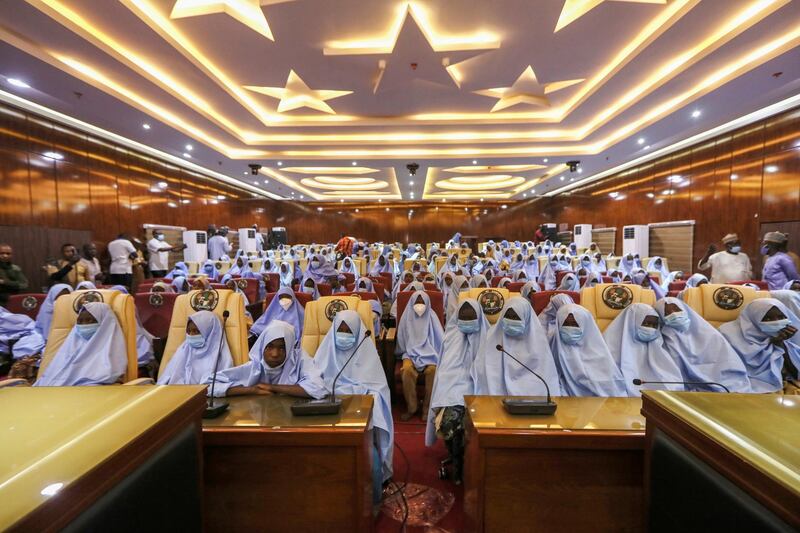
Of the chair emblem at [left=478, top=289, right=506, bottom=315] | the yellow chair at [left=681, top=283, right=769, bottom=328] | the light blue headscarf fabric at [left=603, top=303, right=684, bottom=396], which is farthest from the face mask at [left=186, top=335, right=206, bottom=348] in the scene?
the yellow chair at [left=681, top=283, right=769, bottom=328]

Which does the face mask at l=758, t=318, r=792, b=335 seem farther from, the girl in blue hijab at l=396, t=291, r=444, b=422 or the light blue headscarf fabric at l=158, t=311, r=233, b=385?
the light blue headscarf fabric at l=158, t=311, r=233, b=385

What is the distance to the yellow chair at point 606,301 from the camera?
3.16 m

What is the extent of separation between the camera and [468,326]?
273 cm

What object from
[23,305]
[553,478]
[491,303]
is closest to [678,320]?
[491,303]

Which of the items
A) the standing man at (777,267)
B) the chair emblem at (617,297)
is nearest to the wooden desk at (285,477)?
the chair emblem at (617,297)

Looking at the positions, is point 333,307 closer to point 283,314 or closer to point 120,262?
point 283,314

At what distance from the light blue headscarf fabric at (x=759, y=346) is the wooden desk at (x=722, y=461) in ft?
7.95

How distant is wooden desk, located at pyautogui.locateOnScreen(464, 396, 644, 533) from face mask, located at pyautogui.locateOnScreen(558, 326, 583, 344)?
0.83 meters

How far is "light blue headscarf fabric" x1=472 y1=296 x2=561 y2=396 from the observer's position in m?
2.34

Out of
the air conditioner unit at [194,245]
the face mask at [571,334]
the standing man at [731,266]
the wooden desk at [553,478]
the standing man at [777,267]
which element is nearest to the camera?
the wooden desk at [553,478]

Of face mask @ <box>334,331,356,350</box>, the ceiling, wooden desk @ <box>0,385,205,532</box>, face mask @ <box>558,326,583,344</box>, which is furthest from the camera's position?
the ceiling

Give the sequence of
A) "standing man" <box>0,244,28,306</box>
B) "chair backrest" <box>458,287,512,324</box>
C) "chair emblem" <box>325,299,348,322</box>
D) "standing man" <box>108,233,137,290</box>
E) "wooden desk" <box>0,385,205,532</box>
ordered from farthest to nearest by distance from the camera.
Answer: "standing man" <box>108,233,137,290</box> < "standing man" <box>0,244,28,306</box> < "chair backrest" <box>458,287,512,324</box> < "chair emblem" <box>325,299,348,322</box> < "wooden desk" <box>0,385,205,532</box>

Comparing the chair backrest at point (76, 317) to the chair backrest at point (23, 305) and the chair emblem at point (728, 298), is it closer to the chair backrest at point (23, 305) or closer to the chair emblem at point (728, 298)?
the chair backrest at point (23, 305)

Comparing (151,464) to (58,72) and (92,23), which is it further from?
(58,72)
